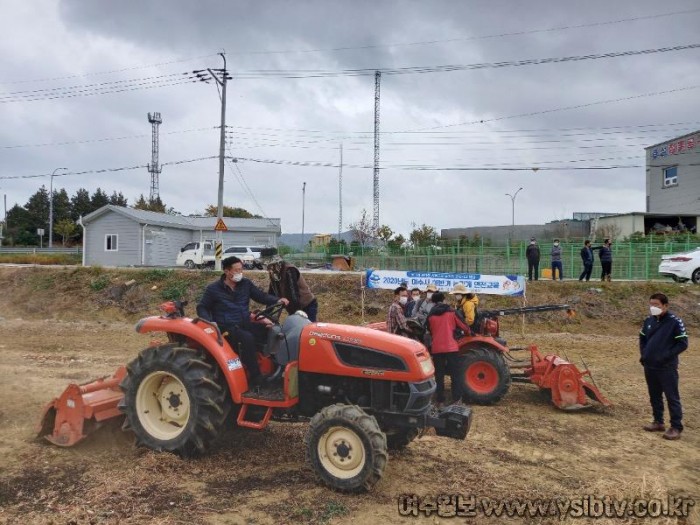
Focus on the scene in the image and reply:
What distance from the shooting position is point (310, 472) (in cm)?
510

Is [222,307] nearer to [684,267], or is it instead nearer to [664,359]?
[664,359]

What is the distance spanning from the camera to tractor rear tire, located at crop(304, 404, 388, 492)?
4.52 meters

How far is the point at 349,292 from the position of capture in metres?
18.9

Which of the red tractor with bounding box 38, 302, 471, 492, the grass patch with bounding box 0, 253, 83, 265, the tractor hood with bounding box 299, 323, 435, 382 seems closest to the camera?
the red tractor with bounding box 38, 302, 471, 492

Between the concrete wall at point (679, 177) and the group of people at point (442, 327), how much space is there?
34257 mm

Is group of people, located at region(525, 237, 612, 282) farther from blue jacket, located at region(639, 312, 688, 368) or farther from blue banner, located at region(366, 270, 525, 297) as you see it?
blue jacket, located at region(639, 312, 688, 368)

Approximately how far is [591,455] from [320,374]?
9.47 feet

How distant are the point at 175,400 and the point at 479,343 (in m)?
4.30

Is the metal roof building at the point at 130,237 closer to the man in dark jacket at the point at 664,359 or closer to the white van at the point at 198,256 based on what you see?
the white van at the point at 198,256

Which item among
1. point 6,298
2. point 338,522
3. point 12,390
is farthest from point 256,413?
point 6,298

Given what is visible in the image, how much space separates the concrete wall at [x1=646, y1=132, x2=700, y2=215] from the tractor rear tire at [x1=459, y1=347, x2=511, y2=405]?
3467 centimetres

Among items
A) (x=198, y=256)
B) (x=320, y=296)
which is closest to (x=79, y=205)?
(x=198, y=256)

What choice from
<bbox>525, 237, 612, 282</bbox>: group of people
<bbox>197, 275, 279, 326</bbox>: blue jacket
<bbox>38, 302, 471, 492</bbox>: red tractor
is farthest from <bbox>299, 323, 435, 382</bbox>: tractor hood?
<bbox>525, 237, 612, 282</bbox>: group of people

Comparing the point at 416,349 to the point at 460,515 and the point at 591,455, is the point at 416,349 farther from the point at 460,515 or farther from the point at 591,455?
the point at 591,455
